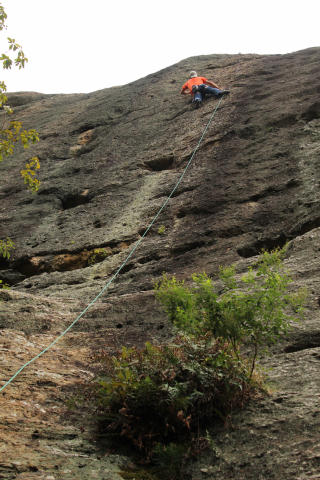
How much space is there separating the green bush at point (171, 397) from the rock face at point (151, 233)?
20 centimetres

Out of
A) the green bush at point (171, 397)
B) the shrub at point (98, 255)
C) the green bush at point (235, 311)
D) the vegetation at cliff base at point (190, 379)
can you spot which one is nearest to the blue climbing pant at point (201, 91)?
the shrub at point (98, 255)

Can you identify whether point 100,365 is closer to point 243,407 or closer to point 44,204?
point 243,407

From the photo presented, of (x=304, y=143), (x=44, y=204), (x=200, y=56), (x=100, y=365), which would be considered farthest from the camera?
(x=200, y=56)

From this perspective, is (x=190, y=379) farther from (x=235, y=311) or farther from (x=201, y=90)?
(x=201, y=90)

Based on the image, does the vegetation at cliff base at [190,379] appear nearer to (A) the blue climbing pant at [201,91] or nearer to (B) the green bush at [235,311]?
(B) the green bush at [235,311]

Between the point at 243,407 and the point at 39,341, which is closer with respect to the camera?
the point at 243,407

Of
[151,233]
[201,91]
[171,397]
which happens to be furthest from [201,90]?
[171,397]

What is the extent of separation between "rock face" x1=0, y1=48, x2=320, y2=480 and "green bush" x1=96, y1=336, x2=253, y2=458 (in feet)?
0.65

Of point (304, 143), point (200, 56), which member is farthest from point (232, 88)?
point (200, 56)

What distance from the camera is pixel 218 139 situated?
32.6ft

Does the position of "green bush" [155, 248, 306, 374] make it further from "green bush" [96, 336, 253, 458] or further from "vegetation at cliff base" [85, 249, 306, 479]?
"green bush" [96, 336, 253, 458]

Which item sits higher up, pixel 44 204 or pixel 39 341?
pixel 44 204

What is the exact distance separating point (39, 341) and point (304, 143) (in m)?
5.80

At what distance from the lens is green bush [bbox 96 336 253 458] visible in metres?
3.48
